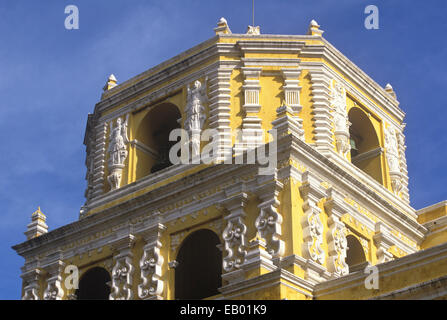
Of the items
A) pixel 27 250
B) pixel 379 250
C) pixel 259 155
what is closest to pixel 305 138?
pixel 259 155

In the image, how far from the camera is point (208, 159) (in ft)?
82.5

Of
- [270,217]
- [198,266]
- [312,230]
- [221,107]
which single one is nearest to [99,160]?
[221,107]

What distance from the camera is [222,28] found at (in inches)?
1089

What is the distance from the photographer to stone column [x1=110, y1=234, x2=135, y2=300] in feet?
81.3

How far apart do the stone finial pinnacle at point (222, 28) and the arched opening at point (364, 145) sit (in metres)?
4.87

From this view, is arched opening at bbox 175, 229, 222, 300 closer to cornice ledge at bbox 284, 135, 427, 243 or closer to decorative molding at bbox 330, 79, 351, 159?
cornice ledge at bbox 284, 135, 427, 243

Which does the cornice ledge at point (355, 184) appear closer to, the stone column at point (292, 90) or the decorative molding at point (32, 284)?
the stone column at point (292, 90)

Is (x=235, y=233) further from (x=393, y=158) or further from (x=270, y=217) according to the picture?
(x=393, y=158)

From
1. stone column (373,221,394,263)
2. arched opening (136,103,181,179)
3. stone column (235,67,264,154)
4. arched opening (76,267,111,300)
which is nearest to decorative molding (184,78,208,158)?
arched opening (136,103,181,179)

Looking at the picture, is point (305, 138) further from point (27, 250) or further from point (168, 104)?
point (27, 250)

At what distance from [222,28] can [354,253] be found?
8354mm

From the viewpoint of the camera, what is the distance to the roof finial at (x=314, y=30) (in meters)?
27.6
